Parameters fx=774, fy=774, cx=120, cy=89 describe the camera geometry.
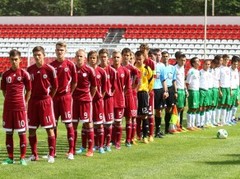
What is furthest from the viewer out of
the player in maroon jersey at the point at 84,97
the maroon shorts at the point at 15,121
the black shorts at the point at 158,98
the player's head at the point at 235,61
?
the player's head at the point at 235,61

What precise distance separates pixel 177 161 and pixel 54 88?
2687 mm

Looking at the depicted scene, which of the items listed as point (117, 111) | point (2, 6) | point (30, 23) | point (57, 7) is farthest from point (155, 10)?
point (117, 111)

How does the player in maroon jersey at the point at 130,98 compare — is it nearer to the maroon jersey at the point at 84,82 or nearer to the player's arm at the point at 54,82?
the maroon jersey at the point at 84,82

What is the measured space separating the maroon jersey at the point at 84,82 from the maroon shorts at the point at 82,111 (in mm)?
100

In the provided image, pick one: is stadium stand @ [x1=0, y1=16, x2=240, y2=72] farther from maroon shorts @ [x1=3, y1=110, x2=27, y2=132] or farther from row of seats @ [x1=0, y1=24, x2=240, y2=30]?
maroon shorts @ [x1=3, y1=110, x2=27, y2=132]

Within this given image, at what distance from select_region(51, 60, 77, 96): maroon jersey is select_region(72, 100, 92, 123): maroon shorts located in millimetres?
597

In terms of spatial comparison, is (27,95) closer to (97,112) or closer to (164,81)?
(97,112)

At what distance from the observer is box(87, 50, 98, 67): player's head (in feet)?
51.0

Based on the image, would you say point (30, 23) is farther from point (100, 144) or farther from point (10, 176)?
point (10, 176)

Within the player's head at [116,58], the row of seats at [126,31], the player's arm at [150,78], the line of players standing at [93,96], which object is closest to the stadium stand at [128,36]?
the row of seats at [126,31]

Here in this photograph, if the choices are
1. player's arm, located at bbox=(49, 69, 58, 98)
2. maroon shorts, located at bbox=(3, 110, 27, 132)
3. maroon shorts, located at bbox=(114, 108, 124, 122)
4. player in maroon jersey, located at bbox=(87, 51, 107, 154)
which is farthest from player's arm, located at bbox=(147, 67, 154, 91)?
maroon shorts, located at bbox=(3, 110, 27, 132)

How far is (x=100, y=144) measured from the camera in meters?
15.9

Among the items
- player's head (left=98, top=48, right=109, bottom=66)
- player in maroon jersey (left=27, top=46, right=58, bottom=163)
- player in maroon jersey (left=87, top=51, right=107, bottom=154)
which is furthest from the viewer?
player's head (left=98, top=48, right=109, bottom=66)

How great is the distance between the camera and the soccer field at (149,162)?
1271cm
